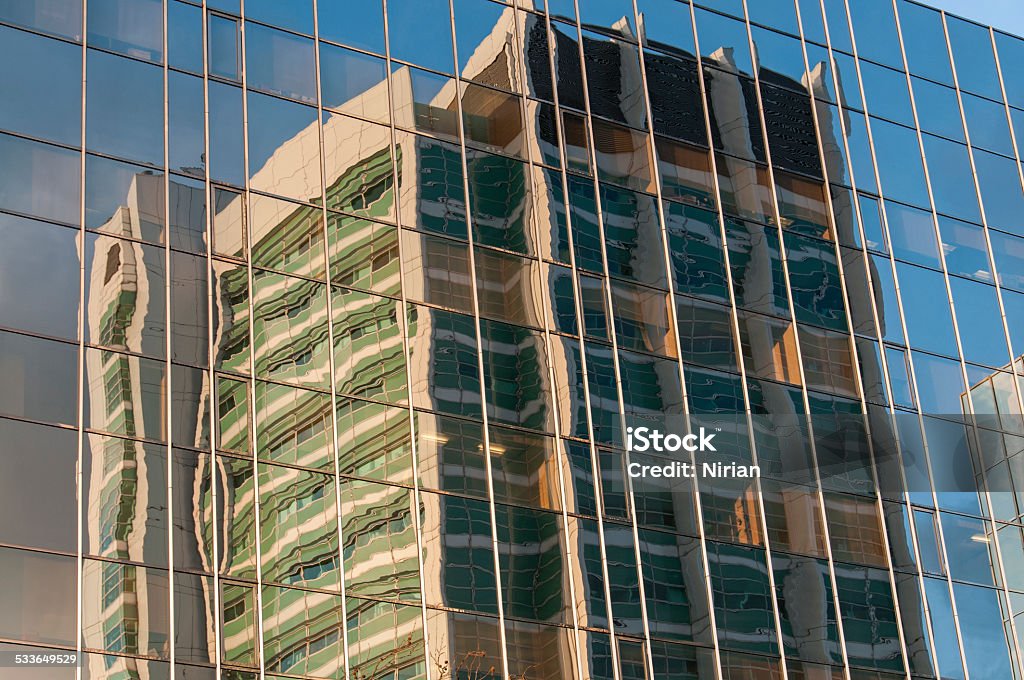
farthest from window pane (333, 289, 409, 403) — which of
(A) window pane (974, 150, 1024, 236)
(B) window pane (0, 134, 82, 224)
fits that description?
(A) window pane (974, 150, 1024, 236)

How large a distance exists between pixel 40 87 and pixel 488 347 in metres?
10.9

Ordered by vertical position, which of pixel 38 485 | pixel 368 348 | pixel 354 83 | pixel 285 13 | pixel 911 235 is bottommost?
pixel 38 485

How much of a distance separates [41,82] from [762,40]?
20.3 metres

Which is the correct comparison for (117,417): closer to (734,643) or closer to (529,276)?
(529,276)

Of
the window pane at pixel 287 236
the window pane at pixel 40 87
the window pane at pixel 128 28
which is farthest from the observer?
the window pane at pixel 128 28

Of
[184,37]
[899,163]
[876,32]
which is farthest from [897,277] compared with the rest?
[184,37]

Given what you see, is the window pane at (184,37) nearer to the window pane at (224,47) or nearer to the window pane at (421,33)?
the window pane at (224,47)

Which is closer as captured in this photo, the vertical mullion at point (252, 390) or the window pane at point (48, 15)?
the vertical mullion at point (252, 390)

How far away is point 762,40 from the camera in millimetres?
46000

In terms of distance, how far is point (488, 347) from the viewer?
122 ft

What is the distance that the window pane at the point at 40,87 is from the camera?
34.0 metres

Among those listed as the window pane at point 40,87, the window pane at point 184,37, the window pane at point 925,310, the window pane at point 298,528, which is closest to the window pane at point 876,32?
the window pane at point 925,310

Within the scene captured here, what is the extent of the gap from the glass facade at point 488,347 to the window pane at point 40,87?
75 mm

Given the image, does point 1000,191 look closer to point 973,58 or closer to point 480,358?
point 973,58
